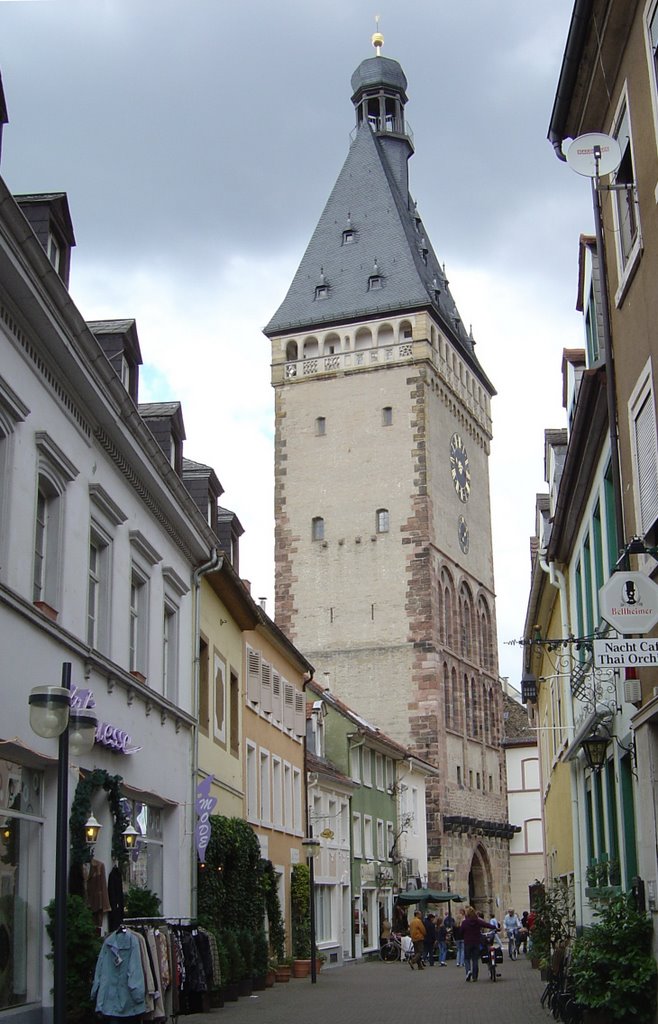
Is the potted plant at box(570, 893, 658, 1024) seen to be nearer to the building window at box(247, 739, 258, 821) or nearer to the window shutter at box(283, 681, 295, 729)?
the building window at box(247, 739, 258, 821)

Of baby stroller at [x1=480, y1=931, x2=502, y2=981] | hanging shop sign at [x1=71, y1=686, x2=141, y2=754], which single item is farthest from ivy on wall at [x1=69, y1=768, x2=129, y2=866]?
baby stroller at [x1=480, y1=931, x2=502, y2=981]

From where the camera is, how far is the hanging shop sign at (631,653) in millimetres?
10625

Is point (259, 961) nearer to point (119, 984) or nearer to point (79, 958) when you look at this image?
point (79, 958)

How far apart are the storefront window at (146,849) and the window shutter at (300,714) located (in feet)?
47.9

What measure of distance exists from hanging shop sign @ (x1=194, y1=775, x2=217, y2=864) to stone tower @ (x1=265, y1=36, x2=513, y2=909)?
1453 inches

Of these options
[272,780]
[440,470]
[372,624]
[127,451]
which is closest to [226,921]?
[272,780]

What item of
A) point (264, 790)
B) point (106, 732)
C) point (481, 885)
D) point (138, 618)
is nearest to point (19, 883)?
point (106, 732)

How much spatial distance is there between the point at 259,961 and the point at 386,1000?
3791mm

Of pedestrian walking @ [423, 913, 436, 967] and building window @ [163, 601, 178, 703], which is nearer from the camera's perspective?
building window @ [163, 601, 178, 703]

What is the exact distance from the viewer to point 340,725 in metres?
44.7

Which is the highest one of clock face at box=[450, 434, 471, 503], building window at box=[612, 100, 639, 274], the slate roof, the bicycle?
the slate roof

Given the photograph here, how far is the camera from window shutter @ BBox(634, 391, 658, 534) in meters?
11.7

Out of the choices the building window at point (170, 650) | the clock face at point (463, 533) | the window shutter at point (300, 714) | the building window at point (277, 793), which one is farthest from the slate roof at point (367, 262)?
the building window at point (170, 650)

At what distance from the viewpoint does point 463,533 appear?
70000mm
